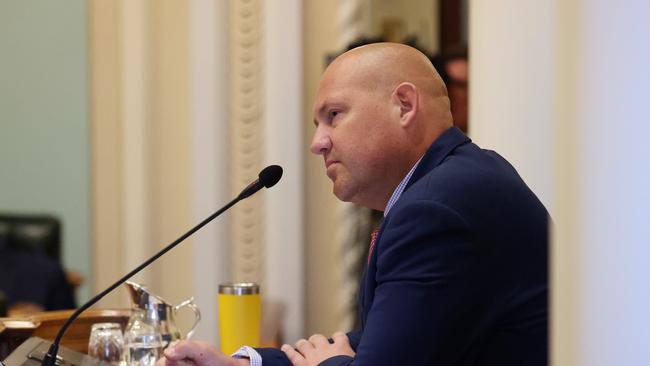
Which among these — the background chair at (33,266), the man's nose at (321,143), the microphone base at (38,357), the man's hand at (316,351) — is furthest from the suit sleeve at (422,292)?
the background chair at (33,266)

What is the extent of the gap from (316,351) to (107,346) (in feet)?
1.32

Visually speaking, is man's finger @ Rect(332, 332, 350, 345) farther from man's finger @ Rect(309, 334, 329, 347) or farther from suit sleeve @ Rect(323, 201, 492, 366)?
suit sleeve @ Rect(323, 201, 492, 366)

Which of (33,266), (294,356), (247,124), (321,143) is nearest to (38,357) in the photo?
(294,356)

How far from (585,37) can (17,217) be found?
4.04 m

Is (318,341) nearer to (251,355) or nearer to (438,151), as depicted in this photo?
(251,355)

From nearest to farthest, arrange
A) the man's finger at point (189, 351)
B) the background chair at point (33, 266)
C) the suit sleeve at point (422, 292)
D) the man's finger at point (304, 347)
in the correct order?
1. the suit sleeve at point (422, 292)
2. the man's finger at point (189, 351)
3. the man's finger at point (304, 347)
4. the background chair at point (33, 266)

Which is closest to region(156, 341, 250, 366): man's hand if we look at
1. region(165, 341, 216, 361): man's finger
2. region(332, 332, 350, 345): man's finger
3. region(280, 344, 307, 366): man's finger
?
region(165, 341, 216, 361): man's finger

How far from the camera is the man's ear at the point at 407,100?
189cm

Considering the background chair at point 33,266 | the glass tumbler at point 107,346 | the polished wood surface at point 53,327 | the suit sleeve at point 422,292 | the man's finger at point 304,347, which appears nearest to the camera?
the suit sleeve at point 422,292

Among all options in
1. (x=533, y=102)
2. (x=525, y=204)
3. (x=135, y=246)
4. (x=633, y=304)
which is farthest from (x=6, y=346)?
(x=135, y=246)

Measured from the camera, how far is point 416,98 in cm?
189

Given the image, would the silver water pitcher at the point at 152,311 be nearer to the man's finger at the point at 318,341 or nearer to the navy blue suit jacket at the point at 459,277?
the man's finger at the point at 318,341

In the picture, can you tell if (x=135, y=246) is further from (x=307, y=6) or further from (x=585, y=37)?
(x=585, y=37)

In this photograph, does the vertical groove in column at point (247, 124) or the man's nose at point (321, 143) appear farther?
the vertical groove in column at point (247, 124)
